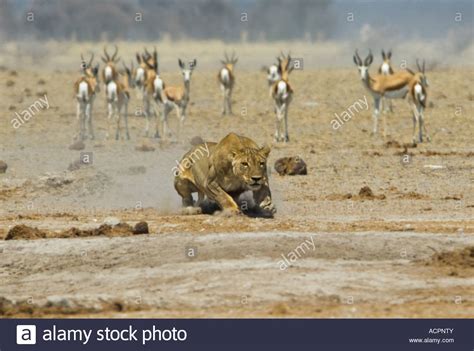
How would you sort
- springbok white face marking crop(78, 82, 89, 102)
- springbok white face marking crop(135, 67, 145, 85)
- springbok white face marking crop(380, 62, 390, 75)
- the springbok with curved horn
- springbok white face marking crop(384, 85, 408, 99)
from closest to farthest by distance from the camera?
1. springbok white face marking crop(78, 82, 89, 102)
2. the springbok with curved horn
3. springbok white face marking crop(384, 85, 408, 99)
4. springbok white face marking crop(135, 67, 145, 85)
5. springbok white face marking crop(380, 62, 390, 75)

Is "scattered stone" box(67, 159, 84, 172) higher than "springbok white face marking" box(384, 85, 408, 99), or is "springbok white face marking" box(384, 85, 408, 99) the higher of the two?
"springbok white face marking" box(384, 85, 408, 99)

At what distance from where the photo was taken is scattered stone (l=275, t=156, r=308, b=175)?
21.3 meters

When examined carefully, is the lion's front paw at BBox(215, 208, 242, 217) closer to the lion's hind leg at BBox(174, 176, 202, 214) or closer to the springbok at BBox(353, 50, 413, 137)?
the lion's hind leg at BBox(174, 176, 202, 214)

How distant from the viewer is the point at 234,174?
15.4 metres

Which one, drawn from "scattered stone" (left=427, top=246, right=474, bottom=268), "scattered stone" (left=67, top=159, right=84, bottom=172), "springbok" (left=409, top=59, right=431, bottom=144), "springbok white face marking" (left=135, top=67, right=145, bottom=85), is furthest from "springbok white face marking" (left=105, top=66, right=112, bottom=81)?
"scattered stone" (left=427, top=246, right=474, bottom=268)

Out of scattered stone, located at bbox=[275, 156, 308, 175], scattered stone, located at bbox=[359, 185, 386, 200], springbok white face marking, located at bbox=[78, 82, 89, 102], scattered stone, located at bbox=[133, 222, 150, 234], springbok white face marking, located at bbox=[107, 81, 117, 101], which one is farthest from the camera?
springbok white face marking, located at bbox=[107, 81, 117, 101]

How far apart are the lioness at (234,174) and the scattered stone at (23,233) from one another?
1.89 m

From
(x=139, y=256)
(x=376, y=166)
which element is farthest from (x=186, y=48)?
(x=139, y=256)

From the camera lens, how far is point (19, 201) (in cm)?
1877

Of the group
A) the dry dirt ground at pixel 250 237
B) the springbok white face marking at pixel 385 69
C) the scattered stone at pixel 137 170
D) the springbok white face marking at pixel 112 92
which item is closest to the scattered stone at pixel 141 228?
the dry dirt ground at pixel 250 237

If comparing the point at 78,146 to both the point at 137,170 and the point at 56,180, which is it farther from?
the point at 56,180

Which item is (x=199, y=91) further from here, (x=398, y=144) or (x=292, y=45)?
(x=398, y=144)

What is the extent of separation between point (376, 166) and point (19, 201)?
248 inches

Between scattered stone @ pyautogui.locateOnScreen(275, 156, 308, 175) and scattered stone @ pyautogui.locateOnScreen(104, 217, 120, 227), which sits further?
scattered stone @ pyautogui.locateOnScreen(275, 156, 308, 175)
